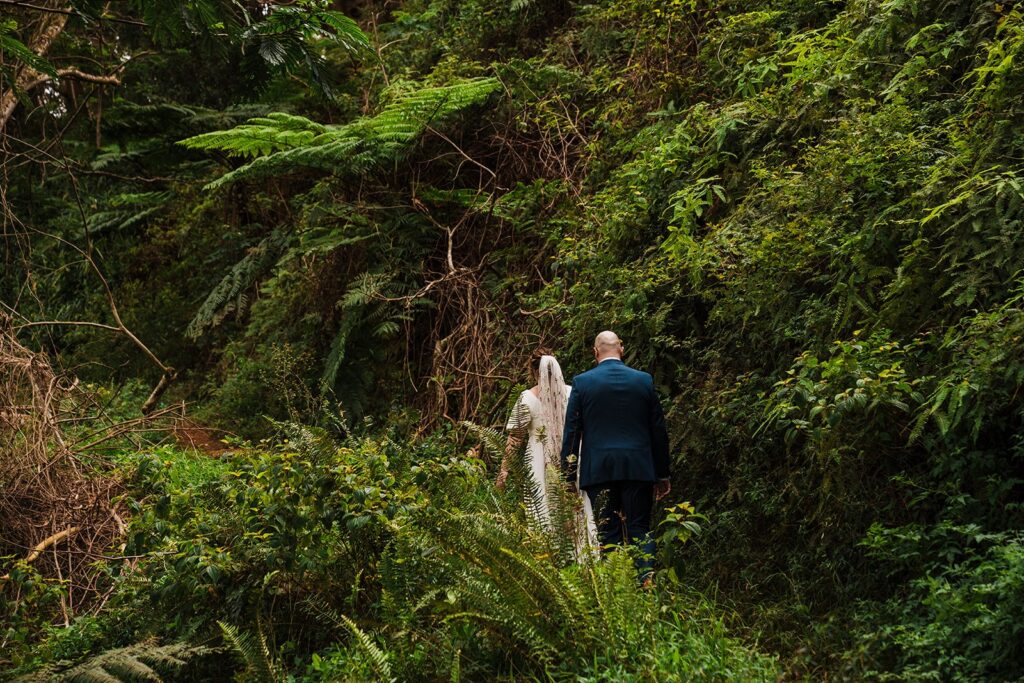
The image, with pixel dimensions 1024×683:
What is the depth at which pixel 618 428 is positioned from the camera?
7227 mm

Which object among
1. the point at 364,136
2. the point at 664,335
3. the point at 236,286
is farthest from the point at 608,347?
the point at 236,286

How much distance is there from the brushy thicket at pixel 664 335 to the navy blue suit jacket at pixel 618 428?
0.73m

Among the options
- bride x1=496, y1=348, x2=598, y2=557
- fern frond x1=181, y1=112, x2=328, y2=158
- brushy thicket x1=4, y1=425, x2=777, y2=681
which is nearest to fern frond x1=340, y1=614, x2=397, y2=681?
brushy thicket x1=4, y1=425, x2=777, y2=681

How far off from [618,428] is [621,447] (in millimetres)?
140

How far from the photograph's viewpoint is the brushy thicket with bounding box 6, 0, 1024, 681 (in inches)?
222

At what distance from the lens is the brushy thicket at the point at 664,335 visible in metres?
5.64

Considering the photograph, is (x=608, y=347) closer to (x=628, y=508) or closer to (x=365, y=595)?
(x=628, y=508)

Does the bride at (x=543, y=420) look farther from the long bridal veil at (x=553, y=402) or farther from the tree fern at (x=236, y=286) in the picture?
the tree fern at (x=236, y=286)

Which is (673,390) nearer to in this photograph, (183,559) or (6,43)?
(183,559)

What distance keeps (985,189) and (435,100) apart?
7013 mm

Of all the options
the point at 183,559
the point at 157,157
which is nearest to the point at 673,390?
the point at 183,559

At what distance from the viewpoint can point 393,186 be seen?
13.3 m

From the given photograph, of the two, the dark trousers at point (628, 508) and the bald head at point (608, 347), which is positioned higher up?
the bald head at point (608, 347)

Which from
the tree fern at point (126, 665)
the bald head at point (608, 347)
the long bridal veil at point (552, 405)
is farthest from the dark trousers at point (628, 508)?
the tree fern at point (126, 665)
